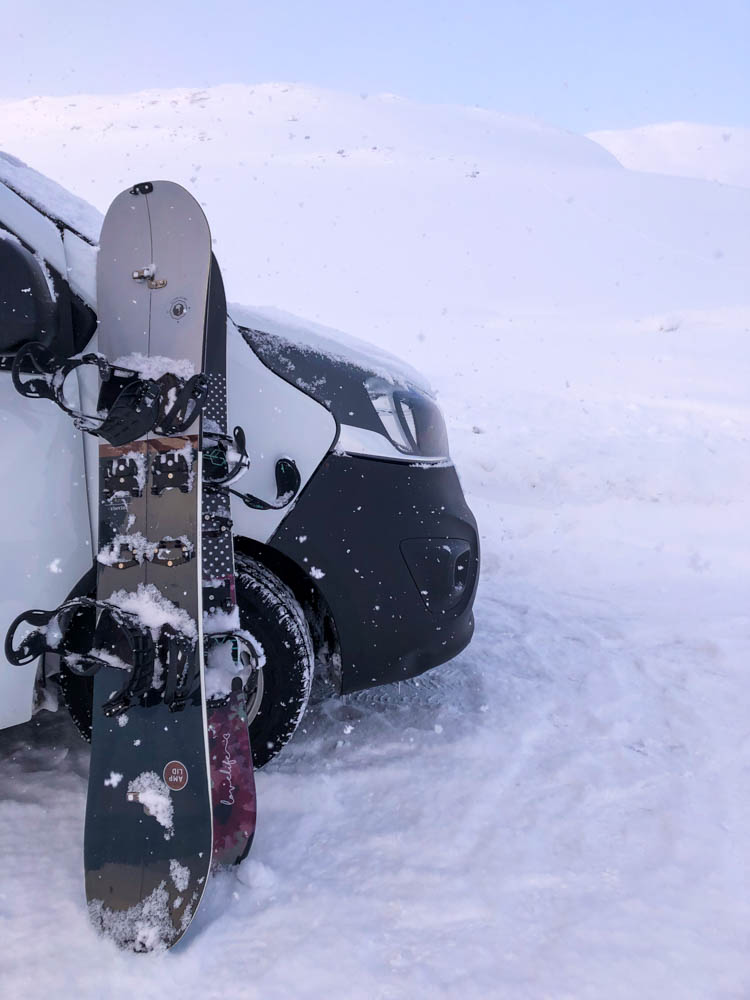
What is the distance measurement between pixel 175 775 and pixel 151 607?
1.37 ft

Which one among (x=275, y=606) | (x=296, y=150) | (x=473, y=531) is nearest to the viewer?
(x=275, y=606)

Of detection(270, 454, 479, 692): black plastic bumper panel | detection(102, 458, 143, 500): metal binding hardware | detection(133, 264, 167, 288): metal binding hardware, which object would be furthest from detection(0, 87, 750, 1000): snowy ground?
detection(133, 264, 167, 288): metal binding hardware

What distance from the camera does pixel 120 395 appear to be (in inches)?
76.9

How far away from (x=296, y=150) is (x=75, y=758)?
30.9 meters

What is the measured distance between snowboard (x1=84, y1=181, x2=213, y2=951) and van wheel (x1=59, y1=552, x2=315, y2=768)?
1.15ft

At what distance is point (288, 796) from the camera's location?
2377mm

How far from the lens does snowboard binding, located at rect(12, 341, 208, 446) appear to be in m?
1.87

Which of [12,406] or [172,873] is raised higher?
[12,406]

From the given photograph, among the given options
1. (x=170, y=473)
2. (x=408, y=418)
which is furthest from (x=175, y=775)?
(x=408, y=418)

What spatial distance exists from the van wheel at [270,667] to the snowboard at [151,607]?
1.15 ft

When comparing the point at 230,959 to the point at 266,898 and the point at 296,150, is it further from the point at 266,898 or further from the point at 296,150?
the point at 296,150

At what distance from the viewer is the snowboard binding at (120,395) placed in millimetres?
→ 1871

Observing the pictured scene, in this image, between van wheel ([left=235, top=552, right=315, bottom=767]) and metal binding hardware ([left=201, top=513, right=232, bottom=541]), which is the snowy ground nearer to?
van wheel ([left=235, top=552, right=315, bottom=767])

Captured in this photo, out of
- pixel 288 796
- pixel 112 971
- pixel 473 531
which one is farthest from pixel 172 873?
pixel 473 531
